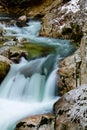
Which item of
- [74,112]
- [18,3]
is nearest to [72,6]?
[18,3]

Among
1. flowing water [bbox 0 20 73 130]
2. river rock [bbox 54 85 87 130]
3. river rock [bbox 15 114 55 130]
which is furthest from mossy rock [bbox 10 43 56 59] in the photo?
river rock [bbox 54 85 87 130]

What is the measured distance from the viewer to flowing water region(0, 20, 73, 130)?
327 inches

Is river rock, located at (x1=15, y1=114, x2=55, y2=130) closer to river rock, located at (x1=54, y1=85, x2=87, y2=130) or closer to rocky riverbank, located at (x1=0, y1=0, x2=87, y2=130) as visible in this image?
rocky riverbank, located at (x1=0, y1=0, x2=87, y2=130)

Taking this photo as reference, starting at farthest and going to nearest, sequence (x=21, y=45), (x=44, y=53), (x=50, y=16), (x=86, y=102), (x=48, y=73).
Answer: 1. (x=50, y=16)
2. (x=21, y=45)
3. (x=44, y=53)
4. (x=48, y=73)
5. (x=86, y=102)

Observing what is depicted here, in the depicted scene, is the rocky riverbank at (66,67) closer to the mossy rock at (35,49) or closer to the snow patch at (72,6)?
the snow patch at (72,6)

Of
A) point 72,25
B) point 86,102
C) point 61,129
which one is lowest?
point 61,129

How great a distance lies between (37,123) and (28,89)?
2.20 metres

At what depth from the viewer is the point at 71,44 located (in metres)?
12.7

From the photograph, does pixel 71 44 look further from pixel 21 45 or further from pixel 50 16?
pixel 50 16

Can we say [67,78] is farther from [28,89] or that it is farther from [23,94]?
[23,94]

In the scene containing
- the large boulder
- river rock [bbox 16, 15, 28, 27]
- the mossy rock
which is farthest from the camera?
the large boulder

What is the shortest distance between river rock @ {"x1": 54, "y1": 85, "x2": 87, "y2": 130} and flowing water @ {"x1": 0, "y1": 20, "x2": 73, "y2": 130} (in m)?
2.11

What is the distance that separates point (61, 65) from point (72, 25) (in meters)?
4.43

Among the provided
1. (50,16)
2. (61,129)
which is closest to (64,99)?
(61,129)
